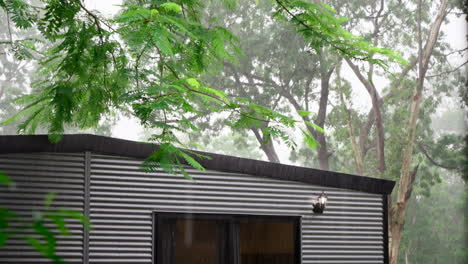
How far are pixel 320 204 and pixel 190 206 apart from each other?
5.05 feet

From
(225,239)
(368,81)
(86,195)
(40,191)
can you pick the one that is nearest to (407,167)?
(368,81)

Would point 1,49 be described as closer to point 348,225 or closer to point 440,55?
point 440,55

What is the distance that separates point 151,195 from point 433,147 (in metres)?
14.3

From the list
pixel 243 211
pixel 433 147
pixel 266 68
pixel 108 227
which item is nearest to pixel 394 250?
pixel 433 147

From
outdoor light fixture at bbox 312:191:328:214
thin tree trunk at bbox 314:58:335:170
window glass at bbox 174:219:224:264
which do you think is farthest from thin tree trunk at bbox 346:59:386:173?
window glass at bbox 174:219:224:264

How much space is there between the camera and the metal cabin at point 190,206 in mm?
5867

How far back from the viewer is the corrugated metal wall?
586cm

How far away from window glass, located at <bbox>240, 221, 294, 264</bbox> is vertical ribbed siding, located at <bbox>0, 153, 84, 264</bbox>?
1.78 metres

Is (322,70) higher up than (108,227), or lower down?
higher up

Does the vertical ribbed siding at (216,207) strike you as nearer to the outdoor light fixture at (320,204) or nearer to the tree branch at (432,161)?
the outdoor light fixture at (320,204)

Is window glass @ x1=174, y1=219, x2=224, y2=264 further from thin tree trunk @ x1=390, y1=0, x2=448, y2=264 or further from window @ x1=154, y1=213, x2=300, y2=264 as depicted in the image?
thin tree trunk @ x1=390, y1=0, x2=448, y2=264

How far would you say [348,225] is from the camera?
724 cm

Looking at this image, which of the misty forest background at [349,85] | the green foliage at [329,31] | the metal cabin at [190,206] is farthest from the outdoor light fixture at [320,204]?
the misty forest background at [349,85]

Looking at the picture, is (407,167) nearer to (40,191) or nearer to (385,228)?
(385,228)
